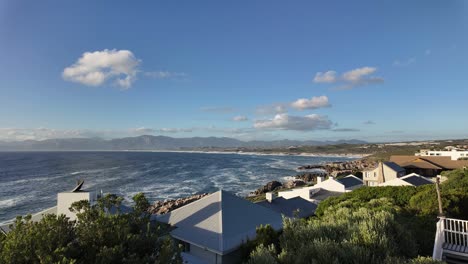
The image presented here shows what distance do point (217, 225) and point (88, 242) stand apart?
10.7 metres

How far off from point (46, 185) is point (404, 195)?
244 feet

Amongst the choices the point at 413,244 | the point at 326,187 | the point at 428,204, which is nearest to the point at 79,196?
the point at 413,244

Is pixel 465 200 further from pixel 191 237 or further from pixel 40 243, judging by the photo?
pixel 40 243

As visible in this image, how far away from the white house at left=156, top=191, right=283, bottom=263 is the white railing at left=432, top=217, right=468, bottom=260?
336 inches

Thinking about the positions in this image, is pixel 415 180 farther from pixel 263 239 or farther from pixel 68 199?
pixel 68 199

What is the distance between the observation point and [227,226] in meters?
16.5

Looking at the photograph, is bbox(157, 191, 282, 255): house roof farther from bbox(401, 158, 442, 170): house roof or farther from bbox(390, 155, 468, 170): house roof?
bbox(390, 155, 468, 170): house roof

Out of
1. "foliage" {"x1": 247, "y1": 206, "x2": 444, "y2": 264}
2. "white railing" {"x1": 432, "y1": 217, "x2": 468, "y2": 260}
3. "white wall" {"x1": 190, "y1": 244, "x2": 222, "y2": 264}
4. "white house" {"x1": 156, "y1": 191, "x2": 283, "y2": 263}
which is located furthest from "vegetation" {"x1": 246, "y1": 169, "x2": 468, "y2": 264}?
"white wall" {"x1": 190, "y1": 244, "x2": 222, "y2": 264}

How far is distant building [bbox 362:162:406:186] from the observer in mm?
46438

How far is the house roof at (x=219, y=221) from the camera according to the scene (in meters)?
15.5

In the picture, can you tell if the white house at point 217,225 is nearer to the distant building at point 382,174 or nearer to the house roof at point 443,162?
the distant building at point 382,174

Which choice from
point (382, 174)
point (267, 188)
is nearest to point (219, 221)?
point (382, 174)

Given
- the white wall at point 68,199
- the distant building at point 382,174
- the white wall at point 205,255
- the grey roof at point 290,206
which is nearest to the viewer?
the white wall at point 205,255

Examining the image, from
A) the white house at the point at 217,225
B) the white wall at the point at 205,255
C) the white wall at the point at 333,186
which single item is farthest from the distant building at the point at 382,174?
the white wall at the point at 205,255
